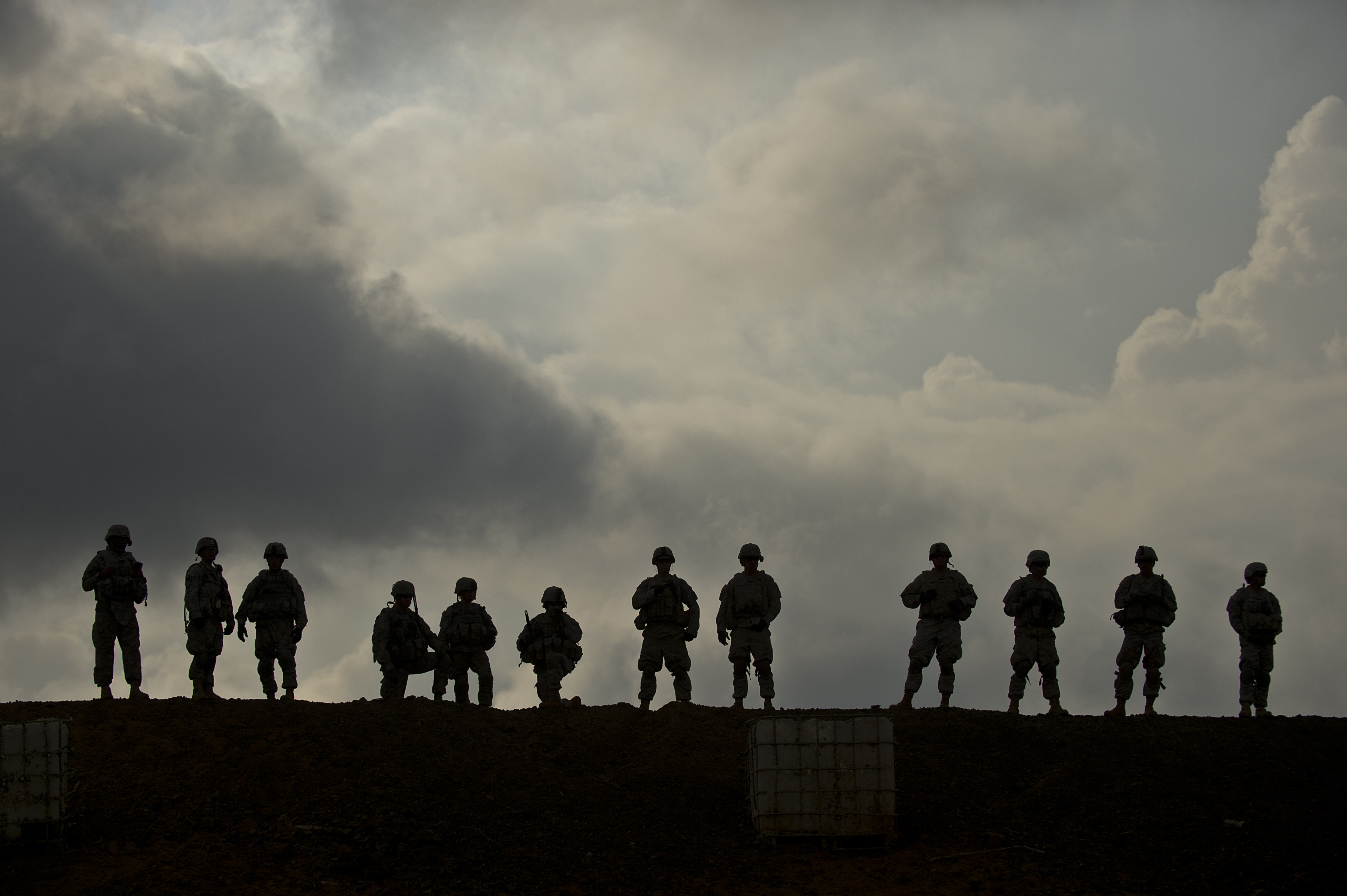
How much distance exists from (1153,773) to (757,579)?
637 centimetres

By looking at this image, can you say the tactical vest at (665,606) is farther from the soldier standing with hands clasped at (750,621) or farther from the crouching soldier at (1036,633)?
the crouching soldier at (1036,633)

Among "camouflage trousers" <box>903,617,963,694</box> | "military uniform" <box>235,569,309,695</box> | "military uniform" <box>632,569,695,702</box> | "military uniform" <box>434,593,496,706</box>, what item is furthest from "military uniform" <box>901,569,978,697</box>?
"military uniform" <box>235,569,309,695</box>

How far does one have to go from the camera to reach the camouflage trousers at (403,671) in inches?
802

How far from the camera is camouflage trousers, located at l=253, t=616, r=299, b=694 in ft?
62.6

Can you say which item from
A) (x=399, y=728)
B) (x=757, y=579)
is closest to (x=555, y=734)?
(x=399, y=728)

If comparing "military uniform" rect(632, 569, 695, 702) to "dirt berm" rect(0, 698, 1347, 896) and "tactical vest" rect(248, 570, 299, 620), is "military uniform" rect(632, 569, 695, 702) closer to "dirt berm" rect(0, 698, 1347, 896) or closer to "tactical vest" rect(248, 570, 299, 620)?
"dirt berm" rect(0, 698, 1347, 896)

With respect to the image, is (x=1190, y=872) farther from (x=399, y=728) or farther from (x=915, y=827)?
(x=399, y=728)

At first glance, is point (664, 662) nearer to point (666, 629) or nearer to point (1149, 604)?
point (666, 629)

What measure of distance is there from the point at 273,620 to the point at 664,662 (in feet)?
19.0

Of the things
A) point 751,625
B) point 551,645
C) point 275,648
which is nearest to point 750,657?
point 751,625

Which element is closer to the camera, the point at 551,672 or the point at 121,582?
the point at 121,582

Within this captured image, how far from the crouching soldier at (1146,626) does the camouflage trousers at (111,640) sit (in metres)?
13.9

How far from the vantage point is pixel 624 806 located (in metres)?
15.5

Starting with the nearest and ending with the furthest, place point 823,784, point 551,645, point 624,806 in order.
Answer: point 823,784
point 624,806
point 551,645
